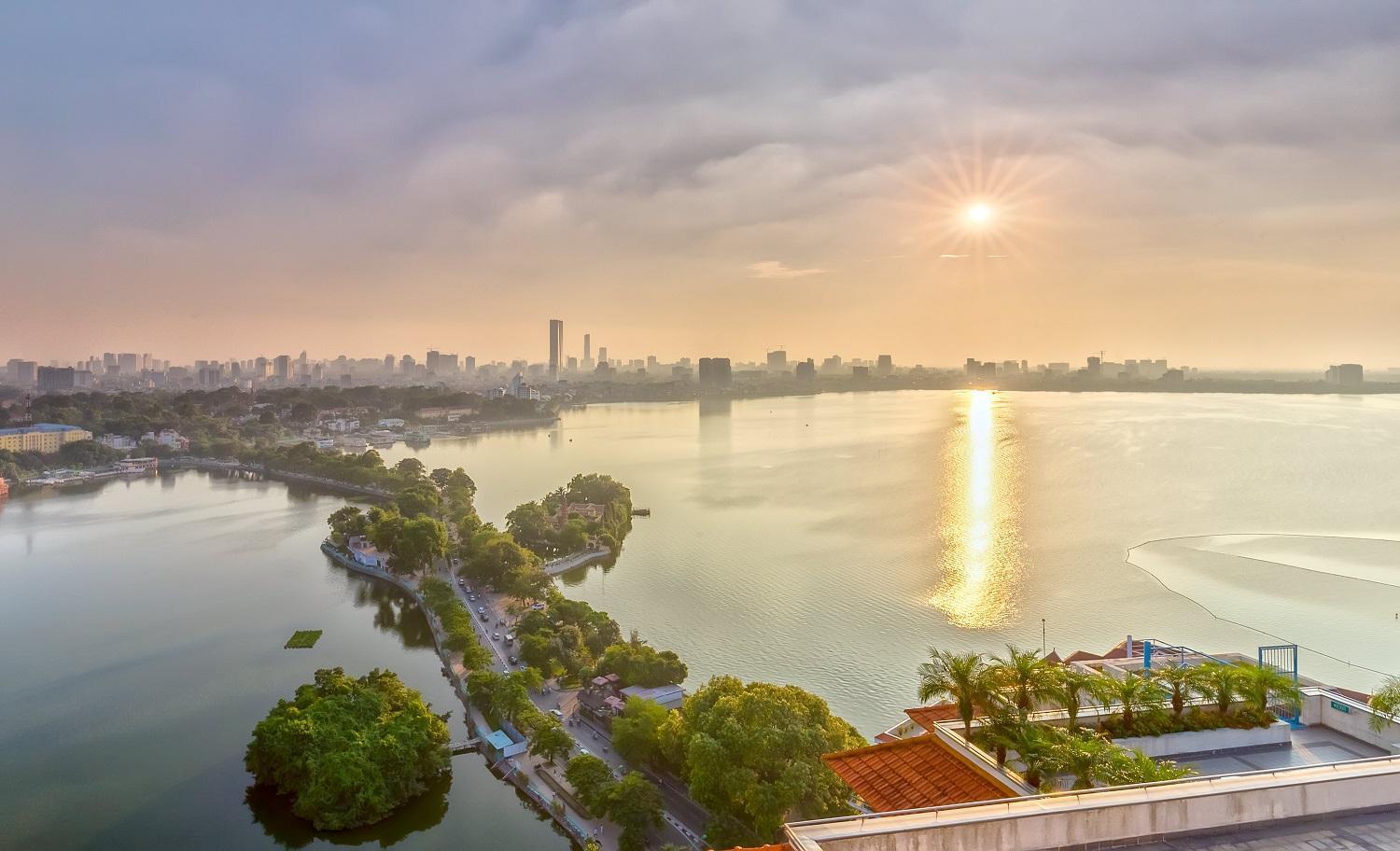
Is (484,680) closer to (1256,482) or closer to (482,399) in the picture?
(1256,482)

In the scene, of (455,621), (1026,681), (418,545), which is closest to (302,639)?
(455,621)

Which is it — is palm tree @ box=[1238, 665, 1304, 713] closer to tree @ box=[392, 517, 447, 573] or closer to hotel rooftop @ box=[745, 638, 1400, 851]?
hotel rooftop @ box=[745, 638, 1400, 851]

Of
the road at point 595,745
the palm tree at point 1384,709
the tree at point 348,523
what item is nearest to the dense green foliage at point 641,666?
the road at point 595,745

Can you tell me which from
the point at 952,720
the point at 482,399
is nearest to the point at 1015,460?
the point at 952,720

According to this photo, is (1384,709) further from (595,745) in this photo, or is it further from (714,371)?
(714,371)

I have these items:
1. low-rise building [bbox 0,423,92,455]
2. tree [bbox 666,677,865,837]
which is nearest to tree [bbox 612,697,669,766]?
tree [bbox 666,677,865,837]
